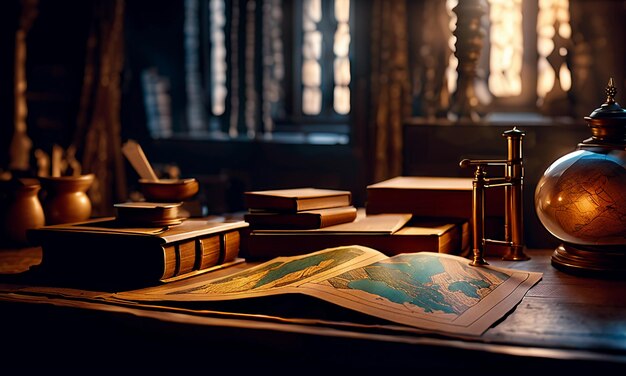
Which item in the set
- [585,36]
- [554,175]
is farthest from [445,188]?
A: [585,36]

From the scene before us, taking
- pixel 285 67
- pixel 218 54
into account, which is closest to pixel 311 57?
pixel 285 67

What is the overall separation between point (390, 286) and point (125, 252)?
1.48 feet

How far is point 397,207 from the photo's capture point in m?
1.70

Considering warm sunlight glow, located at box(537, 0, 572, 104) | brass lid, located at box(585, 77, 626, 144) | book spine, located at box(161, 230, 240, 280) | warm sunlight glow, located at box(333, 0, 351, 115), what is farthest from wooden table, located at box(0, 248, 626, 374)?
warm sunlight glow, located at box(333, 0, 351, 115)

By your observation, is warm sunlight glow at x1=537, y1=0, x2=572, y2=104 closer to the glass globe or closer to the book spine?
the glass globe

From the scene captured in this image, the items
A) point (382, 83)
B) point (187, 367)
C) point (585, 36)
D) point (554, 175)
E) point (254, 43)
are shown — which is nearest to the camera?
point (187, 367)

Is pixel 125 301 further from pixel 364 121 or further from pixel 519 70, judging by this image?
pixel 519 70

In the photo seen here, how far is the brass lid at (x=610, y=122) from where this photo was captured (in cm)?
138

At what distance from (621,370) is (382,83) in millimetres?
4405

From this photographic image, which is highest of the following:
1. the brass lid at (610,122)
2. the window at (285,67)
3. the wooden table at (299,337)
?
the window at (285,67)

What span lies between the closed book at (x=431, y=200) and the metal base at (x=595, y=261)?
0.25 metres

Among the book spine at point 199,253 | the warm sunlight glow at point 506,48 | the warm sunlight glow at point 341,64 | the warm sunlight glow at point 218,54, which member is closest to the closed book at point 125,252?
the book spine at point 199,253

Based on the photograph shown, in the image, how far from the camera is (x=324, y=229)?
1.54 meters

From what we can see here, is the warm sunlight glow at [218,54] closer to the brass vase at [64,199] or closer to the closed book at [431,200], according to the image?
the brass vase at [64,199]
